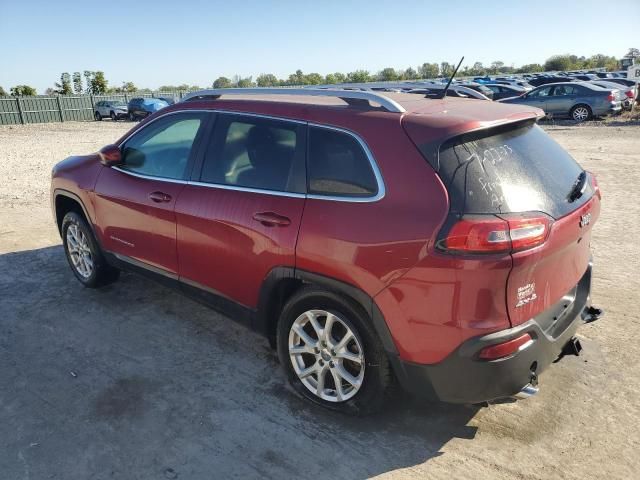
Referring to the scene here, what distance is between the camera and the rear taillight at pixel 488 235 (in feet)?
7.57

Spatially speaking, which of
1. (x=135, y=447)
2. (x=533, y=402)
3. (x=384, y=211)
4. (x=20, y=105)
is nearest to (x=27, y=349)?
(x=135, y=447)

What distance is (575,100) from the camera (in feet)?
65.5

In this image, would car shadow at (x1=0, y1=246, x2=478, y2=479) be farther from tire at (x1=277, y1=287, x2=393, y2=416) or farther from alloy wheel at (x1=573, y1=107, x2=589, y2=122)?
alloy wheel at (x1=573, y1=107, x2=589, y2=122)

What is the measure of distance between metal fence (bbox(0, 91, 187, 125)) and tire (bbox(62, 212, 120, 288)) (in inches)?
1192

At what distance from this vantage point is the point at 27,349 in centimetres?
385

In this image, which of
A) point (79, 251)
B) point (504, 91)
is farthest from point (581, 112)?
point (79, 251)

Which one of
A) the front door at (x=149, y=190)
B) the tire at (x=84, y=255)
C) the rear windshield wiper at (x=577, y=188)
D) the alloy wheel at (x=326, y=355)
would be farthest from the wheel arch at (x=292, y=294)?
the tire at (x=84, y=255)

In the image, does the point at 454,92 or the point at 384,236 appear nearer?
the point at 384,236

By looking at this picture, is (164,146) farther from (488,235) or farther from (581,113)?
(581,113)

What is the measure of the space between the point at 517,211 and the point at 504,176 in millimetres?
206

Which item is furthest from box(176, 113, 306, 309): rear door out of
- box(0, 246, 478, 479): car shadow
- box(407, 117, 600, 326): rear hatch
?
box(407, 117, 600, 326): rear hatch

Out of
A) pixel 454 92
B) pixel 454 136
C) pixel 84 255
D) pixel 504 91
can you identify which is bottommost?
pixel 84 255

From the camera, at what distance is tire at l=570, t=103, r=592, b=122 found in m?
19.8

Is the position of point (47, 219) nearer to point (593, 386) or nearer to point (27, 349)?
point (27, 349)
